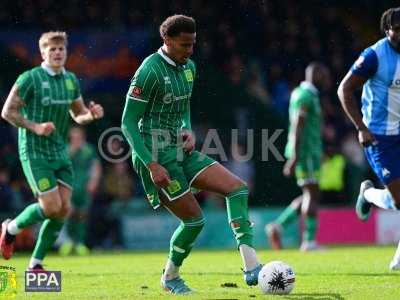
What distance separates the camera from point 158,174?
738 cm

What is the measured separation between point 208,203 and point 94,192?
6.80 feet

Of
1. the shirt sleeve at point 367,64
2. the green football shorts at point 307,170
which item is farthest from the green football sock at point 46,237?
the green football shorts at point 307,170

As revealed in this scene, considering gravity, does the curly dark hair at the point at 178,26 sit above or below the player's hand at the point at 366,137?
above

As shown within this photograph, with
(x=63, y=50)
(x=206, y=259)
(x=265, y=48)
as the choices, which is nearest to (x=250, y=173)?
(x=265, y=48)

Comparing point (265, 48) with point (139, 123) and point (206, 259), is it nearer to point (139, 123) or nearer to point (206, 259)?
point (206, 259)

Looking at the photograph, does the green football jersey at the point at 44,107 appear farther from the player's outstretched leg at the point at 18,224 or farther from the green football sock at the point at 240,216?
the green football sock at the point at 240,216

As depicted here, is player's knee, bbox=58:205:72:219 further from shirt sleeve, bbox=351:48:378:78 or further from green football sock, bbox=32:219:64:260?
shirt sleeve, bbox=351:48:378:78

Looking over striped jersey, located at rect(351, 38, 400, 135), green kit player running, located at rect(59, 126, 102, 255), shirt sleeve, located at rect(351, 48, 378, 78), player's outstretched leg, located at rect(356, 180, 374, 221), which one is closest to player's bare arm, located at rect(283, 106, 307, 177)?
player's outstretched leg, located at rect(356, 180, 374, 221)

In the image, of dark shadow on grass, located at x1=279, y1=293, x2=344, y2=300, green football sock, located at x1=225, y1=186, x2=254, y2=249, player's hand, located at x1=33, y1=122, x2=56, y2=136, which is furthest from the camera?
player's hand, located at x1=33, y1=122, x2=56, y2=136

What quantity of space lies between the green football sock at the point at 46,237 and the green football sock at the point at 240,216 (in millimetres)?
2964

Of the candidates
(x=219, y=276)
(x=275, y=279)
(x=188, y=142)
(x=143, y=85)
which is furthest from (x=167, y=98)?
(x=219, y=276)

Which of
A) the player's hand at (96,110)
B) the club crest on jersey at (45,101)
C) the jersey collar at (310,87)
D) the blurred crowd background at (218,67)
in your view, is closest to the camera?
the player's hand at (96,110)

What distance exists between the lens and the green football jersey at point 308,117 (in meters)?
13.5

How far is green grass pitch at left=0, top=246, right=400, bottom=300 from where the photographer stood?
24.8 ft
